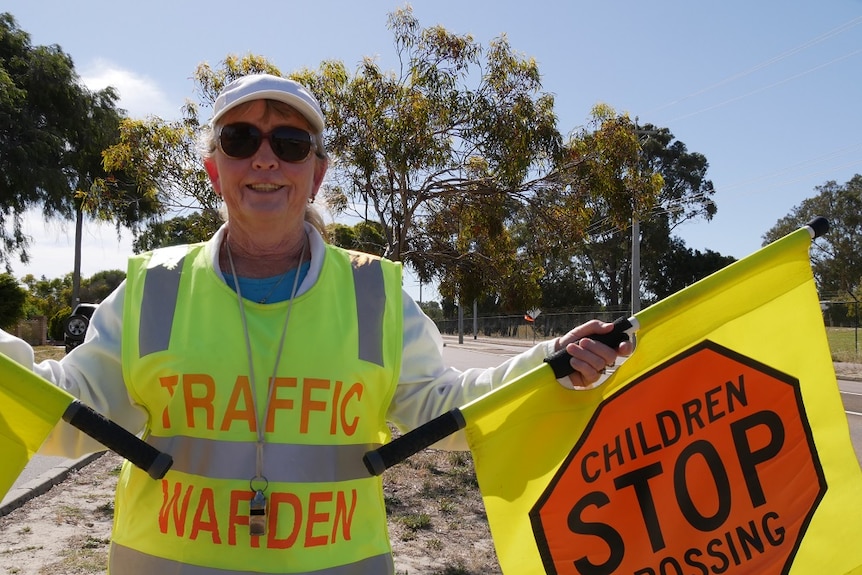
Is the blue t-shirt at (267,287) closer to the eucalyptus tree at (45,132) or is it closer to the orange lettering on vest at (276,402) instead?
the orange lettering on vest at (276,402)

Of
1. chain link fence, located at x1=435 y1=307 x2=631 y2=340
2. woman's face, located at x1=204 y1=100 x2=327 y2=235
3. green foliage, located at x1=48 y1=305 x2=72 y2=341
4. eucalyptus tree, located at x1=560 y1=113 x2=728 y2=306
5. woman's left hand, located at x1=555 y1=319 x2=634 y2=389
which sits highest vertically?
eucalyptus tree, located at x1=560 y1=113 x2=728 y2=306

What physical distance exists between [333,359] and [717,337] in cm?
115

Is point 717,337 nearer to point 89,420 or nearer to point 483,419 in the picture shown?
point 483,419

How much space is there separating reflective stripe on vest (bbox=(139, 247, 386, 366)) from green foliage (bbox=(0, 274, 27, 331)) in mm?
25801

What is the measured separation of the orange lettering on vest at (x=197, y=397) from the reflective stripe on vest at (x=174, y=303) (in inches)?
4.6

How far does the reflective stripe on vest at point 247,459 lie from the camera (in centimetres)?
185

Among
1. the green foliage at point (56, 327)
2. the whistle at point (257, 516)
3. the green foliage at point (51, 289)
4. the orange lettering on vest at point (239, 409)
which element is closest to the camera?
the whistle at point (257, 516)

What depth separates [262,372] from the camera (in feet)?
6.24

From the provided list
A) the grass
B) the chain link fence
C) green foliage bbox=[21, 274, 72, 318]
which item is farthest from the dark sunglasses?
green foliage bbox=[21, 274, 72, 318]

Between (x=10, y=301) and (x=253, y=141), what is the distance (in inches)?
1029

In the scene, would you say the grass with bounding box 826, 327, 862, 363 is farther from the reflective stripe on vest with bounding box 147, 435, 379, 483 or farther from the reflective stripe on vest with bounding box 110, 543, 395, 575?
the reflective stripe on vest with bounding box 147, 435, 379, 483

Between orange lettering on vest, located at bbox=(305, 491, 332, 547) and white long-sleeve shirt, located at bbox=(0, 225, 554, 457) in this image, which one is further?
white long-sleeve shirt, located at bbox=(0, 225, 554, 457)

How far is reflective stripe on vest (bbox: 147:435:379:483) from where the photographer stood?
6.08 feet

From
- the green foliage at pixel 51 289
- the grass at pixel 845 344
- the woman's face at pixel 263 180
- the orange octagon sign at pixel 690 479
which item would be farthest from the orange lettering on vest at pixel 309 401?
the green foliage at pixel 51 289
